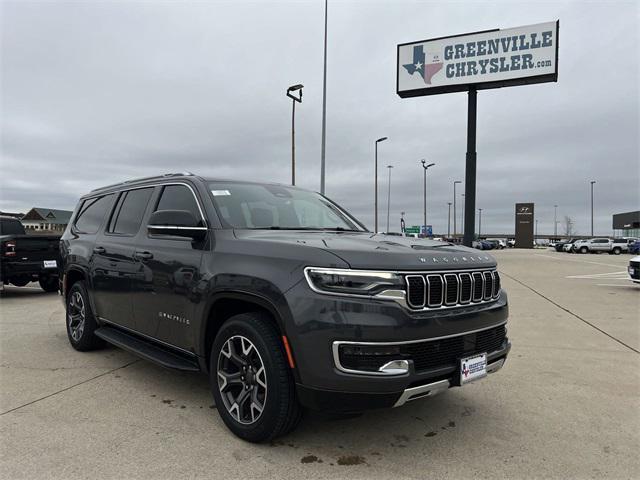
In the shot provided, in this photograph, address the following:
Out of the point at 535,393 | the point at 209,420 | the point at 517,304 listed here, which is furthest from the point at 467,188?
the point at 209,420

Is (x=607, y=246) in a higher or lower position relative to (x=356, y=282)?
lower

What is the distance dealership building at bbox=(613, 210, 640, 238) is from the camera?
79.1 m

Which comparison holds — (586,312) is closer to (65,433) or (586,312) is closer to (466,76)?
(65,433)

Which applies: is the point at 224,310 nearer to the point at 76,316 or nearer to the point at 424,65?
the point at 76,316

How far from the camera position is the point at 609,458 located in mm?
3023

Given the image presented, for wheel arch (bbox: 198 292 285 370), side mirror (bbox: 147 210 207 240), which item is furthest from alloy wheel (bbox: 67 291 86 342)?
wheel arch (bbox: 198 292 285 370)

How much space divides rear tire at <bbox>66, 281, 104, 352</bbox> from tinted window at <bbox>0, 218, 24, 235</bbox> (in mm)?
7132

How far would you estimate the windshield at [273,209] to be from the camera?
3777 millimetres

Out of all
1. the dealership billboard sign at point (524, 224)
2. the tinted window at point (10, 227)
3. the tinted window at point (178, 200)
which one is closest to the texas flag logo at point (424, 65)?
the tinted window at point (10, 227)

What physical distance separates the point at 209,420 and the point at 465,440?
1846 millimetres

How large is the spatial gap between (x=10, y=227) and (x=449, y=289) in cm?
1191

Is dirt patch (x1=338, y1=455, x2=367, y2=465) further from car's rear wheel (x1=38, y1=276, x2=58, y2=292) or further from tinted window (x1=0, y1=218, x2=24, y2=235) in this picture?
tinted window (x1=0, y1=218, x2=24, y2=235)

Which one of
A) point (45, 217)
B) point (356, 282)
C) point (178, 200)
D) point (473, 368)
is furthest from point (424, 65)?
point (45, 217)

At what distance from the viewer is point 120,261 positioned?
14.6ft
